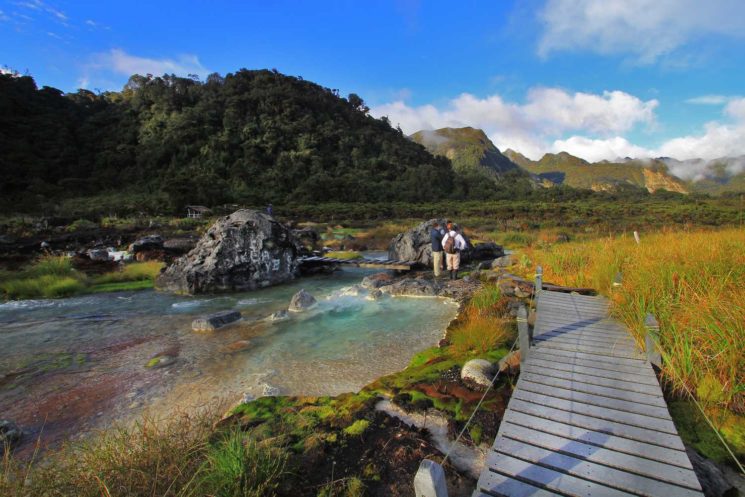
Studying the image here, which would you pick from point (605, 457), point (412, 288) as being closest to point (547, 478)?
point (605, 457)

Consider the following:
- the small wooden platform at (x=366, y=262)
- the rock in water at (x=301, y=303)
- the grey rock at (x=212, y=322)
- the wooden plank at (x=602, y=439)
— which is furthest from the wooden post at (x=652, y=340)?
the small wooden platform at (x=366, y=262)

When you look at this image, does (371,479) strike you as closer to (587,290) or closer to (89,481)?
(89,481)

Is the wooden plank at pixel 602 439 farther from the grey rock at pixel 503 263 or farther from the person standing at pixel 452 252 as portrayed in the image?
the grey rock at pixel 503 263

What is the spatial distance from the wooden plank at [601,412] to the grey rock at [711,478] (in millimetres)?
243

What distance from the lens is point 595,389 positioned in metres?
3.78

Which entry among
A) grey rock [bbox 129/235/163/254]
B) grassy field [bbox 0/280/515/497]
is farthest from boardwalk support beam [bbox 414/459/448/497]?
grey rock [bbox 129/235/163/254]

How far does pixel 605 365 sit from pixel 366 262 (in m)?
11.9

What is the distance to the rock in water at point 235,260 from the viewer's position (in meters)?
12.1

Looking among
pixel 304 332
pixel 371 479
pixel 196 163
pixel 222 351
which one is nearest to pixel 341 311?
pixel 304 332

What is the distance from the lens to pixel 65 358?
669 centimetres

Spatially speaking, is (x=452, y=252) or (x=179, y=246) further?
(x=179, y=246)

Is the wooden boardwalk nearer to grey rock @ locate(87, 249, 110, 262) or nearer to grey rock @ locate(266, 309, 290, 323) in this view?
grey rock @ locate(266, 309, 290, 323)

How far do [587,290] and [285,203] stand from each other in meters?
49.0

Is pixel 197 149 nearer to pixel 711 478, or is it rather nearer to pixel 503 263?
pixel 503 263
